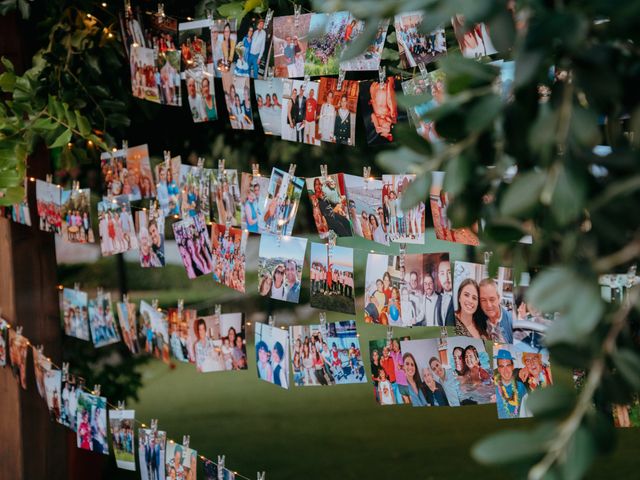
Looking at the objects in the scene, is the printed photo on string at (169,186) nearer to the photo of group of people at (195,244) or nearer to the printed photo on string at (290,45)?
the photo of group of people at (195,244)

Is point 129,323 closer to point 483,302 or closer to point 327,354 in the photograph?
point 327,354

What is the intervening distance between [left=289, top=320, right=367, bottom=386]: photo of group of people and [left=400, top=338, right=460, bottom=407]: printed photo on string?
0.14 meters

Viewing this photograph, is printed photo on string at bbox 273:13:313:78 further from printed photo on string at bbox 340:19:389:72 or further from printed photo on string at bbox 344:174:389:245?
printed photo on string at bbox 344:174:389:245

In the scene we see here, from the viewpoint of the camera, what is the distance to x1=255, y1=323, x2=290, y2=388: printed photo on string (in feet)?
7.73

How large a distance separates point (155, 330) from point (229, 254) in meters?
0.53

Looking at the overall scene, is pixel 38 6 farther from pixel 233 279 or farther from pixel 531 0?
pixel 531 0

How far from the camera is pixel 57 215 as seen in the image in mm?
3025

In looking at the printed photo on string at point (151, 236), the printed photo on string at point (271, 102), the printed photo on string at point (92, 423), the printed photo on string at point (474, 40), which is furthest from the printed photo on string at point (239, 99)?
the printed photo on string at point (92, 423)

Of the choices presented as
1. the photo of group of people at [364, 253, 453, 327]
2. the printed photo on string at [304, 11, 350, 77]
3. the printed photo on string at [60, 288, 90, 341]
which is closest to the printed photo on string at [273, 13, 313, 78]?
the printed photo on string at [304, 11, 350, 77]

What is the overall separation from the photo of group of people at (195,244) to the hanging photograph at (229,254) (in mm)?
48

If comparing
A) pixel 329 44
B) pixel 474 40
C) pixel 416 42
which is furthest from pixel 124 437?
pixel 474 40

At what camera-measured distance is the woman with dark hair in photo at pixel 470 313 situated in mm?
1972

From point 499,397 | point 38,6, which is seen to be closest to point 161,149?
point 38,6

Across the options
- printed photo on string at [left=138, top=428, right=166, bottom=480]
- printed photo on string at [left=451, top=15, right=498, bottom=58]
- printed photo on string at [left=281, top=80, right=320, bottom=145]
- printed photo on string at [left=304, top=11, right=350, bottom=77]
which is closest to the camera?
printed photo on string at [left=451, top=15, right=498, bottom=58]
